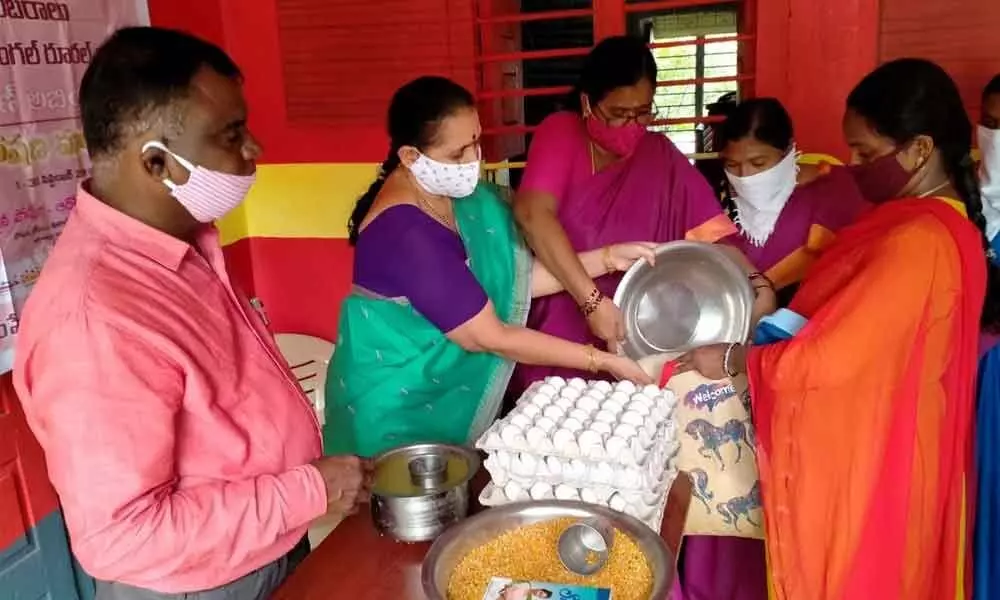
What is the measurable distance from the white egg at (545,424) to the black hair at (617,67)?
1.11 m

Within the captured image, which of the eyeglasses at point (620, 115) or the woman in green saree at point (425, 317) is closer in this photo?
the woman in green saree at point (425, 317)

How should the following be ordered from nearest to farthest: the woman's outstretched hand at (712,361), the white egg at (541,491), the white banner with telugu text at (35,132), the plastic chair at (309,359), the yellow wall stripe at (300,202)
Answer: the white egg at (541,491) → the woman's outstretched hand at (712,361) → the white banner with telugu text at (35,132) → the yellow wall stripe at (300,202) → the plastic chair at (309,359)

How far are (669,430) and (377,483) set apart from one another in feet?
1.80

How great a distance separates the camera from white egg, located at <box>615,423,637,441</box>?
134 cm

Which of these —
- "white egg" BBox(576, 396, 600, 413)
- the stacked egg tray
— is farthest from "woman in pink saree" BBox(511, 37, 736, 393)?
the stacked egg tray

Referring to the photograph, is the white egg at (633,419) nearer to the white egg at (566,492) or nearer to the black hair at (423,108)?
the white egg at (566,492)

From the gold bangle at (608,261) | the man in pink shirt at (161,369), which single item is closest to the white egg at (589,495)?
the man in pink shirt at (161,369)

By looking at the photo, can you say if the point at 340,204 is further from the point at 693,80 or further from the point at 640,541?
the point at 640,541

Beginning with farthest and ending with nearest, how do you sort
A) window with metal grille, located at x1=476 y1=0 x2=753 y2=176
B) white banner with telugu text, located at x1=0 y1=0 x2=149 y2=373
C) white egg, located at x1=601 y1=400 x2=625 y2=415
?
1. window with metal grille, located at x1=476 y1=0 x2=753 y2=176
2. white banner with telugu text, located at x1=0 y1=0 x2=149 y2=373
3. white egg, located at x1=601 y1=400 x2=625 y2=415

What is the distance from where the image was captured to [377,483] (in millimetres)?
1394

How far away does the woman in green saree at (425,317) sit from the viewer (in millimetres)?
1784

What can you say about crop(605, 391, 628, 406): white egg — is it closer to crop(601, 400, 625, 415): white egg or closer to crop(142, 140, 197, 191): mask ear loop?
crop(601, 400, 625, 415): white egg

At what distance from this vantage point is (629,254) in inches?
85.4

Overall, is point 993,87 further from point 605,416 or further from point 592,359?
point 605,416
